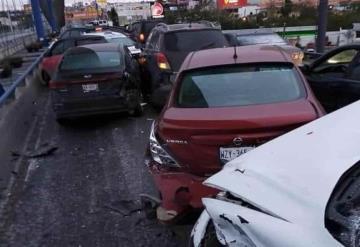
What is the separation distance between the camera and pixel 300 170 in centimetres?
265

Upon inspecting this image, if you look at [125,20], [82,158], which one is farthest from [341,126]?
[125,20]

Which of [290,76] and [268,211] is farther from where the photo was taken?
[290,76]

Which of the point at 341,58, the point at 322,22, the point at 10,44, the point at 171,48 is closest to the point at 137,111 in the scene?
the point at 171,48

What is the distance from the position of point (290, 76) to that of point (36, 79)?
1258 cm

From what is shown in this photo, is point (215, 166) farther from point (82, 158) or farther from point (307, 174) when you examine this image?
point (82, 158)

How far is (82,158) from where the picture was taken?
8.20m

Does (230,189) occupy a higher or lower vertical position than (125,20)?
higher

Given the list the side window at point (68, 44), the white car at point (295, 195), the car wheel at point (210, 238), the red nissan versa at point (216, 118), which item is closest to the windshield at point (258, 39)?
the side window at point (68, 44)

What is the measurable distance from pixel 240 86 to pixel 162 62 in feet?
21.1

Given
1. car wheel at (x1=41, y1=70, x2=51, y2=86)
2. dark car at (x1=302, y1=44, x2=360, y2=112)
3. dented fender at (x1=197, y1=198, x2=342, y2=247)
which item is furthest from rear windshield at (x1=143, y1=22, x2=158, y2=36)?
dented fender at (x1=197, y1=198, x2=342, y2=247)

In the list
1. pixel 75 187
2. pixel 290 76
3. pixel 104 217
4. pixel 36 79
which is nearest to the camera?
pixel 290 76

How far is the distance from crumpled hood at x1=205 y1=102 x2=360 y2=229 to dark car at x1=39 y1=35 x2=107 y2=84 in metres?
13.4

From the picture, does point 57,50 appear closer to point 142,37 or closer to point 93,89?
point 93,89

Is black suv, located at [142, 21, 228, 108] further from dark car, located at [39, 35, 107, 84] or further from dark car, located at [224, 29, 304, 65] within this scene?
dark car, located at [224, 29, 304, 65]
